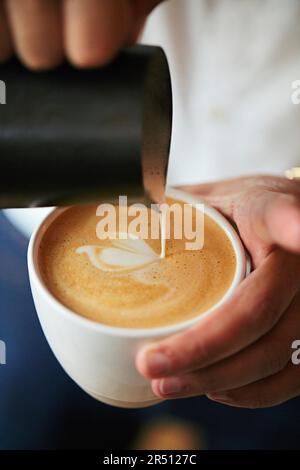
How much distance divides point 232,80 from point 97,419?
0.54 m

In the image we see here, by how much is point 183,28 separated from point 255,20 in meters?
0.11

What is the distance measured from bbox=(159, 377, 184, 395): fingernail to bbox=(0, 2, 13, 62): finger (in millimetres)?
297

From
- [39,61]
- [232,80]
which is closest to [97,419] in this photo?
[39,61]

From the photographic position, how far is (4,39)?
12.9 inches

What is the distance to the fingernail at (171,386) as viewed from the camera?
500 millimetres

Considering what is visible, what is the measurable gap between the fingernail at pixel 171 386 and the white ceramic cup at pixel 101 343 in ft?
0.07

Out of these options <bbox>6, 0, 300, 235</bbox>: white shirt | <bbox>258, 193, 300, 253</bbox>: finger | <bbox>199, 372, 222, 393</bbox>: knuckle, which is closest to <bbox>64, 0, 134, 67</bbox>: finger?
<bbox>258, 193, 300, 253</bbox>: finger

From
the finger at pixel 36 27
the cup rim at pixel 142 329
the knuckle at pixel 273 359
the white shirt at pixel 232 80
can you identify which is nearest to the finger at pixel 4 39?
the finger at pixel 36 27

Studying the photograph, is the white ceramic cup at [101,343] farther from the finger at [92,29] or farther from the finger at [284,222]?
the finger at [92,29]

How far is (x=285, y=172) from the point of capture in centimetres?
90

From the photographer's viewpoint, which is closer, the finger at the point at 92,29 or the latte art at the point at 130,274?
the finger at the point at 92,29

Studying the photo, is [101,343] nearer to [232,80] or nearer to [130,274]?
[130,274]

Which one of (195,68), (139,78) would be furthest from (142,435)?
(195,68)

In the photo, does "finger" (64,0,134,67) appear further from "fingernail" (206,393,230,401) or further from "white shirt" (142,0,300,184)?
"white shirt" (142,0,300,184)
